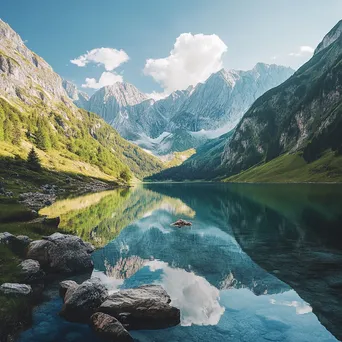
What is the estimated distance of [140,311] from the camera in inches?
764

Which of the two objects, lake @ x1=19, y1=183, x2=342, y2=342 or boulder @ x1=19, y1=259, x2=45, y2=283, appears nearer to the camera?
lake @ x1=19, y1=183, x2=342, y2=342

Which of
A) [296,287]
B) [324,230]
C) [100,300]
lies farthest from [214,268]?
[324,230]

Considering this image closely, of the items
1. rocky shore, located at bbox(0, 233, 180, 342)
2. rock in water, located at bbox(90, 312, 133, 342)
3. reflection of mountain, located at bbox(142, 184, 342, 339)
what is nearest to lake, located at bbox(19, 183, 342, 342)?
reflection of mountain, located at bbox(142, 184, 342, 339)

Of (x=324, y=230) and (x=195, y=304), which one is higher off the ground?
(x=324, y=230)

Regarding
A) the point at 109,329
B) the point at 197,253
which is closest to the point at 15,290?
the point at 109,329

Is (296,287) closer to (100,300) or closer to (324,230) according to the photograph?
(100,300)

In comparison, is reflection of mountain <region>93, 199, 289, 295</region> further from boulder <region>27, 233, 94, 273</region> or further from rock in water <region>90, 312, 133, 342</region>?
rock in water <region>90, 312, 133, 342</region>

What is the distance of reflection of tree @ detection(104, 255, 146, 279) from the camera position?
29.8 m

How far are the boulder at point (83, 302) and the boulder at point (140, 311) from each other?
0.75 meters

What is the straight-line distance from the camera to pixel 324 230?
45188 mm

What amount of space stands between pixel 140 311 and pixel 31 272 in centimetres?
1201

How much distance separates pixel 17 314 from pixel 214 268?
1979cm

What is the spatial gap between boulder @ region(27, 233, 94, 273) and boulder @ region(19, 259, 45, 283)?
1950mm

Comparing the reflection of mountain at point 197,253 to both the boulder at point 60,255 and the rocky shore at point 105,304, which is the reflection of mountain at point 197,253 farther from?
the rocky shore at point 105,304
